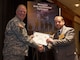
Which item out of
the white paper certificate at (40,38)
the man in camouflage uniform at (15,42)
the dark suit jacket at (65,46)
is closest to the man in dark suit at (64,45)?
the dark suit jacket at (65,46)

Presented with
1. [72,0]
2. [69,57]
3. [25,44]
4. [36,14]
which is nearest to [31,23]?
[36,14]

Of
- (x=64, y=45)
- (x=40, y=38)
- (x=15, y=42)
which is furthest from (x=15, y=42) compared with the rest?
(x=64, y=45)

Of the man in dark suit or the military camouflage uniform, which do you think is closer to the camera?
the military camouflage uniform

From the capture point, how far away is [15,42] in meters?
3.32

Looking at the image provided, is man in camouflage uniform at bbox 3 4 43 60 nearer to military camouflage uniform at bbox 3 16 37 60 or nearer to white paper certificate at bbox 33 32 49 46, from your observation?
military camouflage uniform at bbox 3 16 37 60

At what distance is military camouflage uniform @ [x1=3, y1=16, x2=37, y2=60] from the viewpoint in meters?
3.30

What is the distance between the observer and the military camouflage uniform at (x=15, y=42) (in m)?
3.30

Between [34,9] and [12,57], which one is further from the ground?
[34,9]

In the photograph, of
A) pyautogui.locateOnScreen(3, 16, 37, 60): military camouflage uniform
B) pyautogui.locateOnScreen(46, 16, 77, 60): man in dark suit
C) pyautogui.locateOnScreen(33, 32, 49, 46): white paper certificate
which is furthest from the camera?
pyautogui.locateOnScreen(33, 32, 49, 46): white paper certificate

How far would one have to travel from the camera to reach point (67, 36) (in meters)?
3.56

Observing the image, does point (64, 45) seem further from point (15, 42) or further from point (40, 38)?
point (15, 42)

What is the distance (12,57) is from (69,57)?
36.8 inches

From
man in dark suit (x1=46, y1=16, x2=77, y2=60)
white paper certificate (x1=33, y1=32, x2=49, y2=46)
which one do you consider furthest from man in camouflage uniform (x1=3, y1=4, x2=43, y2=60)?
man in dark suit (x1=46, y1=16, x2=77, y2=60)

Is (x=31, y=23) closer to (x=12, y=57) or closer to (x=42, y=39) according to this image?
(x=42, y=39)
